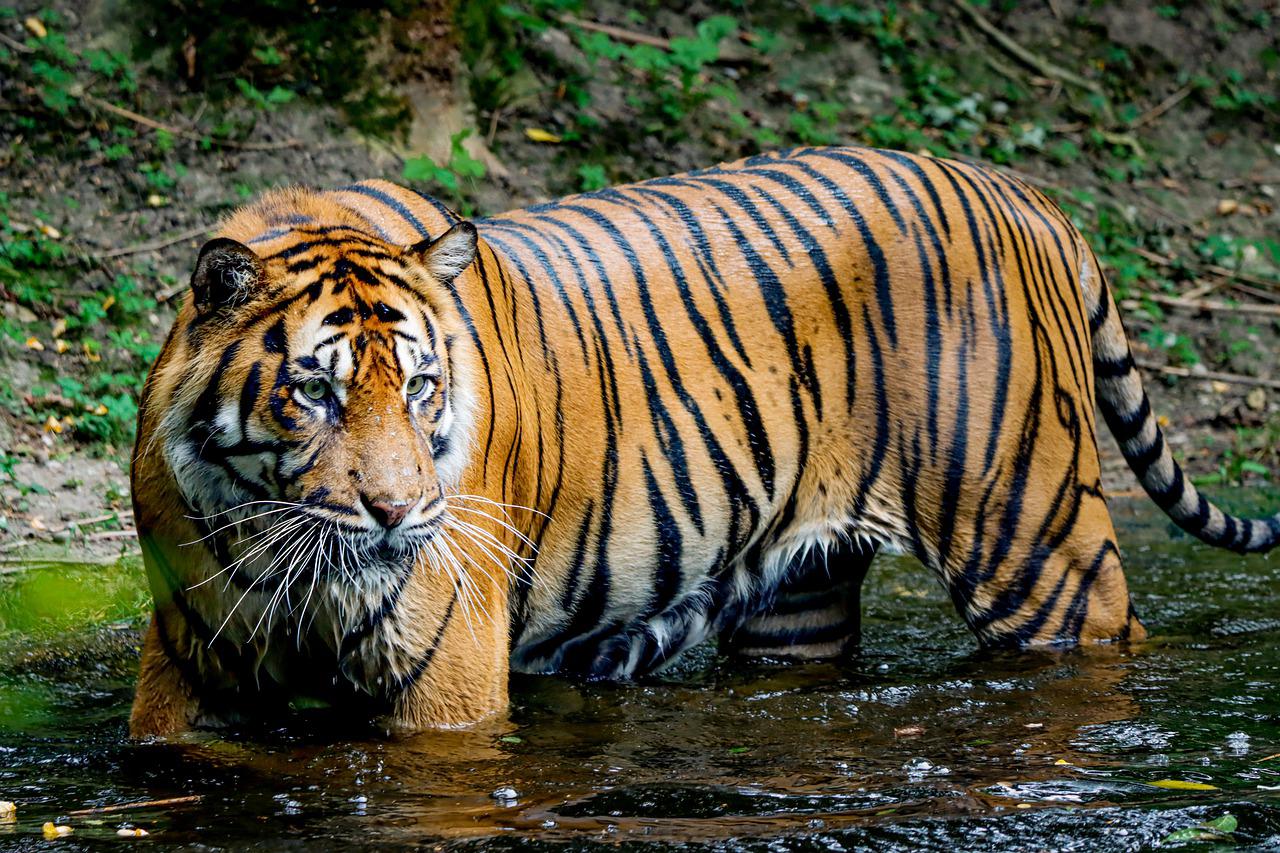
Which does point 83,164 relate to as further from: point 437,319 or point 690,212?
point 437,319

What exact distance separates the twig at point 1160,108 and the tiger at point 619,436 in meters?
4.92

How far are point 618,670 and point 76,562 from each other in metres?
1.61

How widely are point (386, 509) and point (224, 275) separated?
0.54 meters

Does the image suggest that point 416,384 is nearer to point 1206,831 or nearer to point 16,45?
point 1206,831

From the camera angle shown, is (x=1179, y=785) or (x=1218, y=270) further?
(x=1218, y=270)

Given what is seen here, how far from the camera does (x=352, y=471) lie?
257 centimetres

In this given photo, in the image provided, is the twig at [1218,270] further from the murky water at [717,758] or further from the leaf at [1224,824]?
the leaf at [1224,824]

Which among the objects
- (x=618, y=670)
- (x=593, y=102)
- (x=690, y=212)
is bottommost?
(x=618, y=670)

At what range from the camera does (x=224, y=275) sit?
2.67 metres

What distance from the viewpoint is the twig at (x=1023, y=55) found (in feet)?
28.7

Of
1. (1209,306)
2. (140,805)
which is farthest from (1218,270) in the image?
(140,805)

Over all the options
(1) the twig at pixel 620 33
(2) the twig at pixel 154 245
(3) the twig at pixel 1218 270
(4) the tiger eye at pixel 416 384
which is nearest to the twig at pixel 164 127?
(2) the twig at pixel 154 245

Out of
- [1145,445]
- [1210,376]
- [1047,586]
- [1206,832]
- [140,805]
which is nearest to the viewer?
[1206,832]

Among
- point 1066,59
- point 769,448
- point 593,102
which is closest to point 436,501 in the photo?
point 769,448
